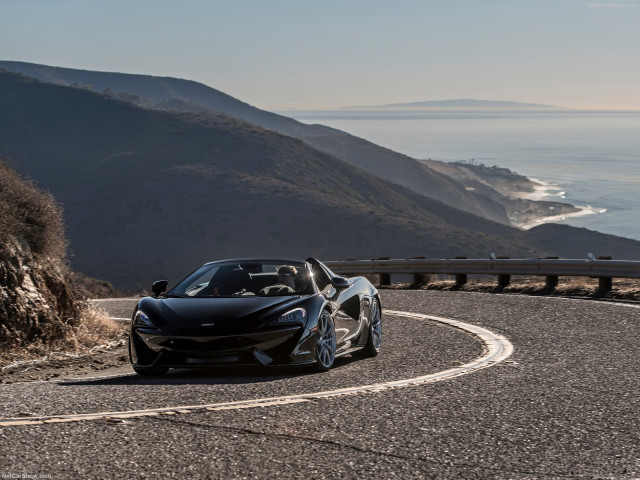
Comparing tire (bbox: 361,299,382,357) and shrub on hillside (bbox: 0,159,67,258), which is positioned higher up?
shrub on hillside (bbox: 0,159,67,258)

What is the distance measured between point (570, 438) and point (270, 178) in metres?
177

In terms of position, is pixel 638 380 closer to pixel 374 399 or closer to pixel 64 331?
pixel 374 399

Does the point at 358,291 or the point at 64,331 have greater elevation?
the point at 358,291

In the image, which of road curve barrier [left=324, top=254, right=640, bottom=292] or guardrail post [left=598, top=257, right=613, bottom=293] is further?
road curve barrier [left=324, top=254, right=640, bottom=292]

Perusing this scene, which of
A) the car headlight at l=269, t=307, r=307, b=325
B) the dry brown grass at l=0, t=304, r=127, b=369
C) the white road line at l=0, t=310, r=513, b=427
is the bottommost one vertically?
the dry brown grass at l=0, t=304, r=127, b=369

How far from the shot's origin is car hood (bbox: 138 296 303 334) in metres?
9.17

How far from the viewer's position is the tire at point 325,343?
31.2ft

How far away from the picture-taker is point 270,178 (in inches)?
7185

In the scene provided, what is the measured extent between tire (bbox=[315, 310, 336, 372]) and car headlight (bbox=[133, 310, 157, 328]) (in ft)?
5.21

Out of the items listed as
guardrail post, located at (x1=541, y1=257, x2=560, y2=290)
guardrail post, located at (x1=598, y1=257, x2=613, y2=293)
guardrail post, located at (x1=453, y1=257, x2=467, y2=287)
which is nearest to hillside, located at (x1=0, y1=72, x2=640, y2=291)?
guardrail post, located at (x1=453, y1=257, x2=467, y2=287)

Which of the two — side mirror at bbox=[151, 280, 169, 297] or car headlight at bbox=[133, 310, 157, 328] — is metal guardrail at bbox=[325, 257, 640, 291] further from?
car headlight at bbox=[133, 310, 157, 328]

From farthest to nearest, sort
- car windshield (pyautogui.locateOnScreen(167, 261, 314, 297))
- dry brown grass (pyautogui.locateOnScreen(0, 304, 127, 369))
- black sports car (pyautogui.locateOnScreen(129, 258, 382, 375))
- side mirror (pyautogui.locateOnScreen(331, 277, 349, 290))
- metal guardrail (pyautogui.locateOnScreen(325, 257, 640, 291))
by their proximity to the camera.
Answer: metal guardrail (pyautogui.locateOnScreen(325, 257, 640, 291)) < dry brown grass (pyautogui.locateOnScreen(0, 304, 127, 369)) < side mirror (pyautogui.locateOnScreen(331, 277, 349, 290)) < car windshield (pyautogui.locateOnScreen(167, 261, 314, 297)) < black sports car (pyautogui.locateOnScreen(129, 258, 382, 375))

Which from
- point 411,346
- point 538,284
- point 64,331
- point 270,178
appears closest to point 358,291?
point 411,346

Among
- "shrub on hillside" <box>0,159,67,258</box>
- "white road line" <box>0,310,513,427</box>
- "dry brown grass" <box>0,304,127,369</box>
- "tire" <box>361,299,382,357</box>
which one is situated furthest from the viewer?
"shrub on hillside" <box>0,159,67,258</box>
